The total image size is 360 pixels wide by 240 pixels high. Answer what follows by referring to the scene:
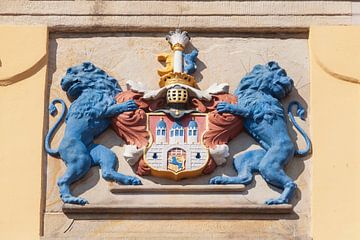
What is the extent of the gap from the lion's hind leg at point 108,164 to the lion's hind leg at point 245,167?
0.67m

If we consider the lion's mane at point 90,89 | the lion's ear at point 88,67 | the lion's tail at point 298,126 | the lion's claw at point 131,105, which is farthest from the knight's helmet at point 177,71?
the lion's tail at point 298,126

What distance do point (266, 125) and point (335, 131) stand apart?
560mm

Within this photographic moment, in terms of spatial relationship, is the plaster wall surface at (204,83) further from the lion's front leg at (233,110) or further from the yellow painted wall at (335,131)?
the lion's front leg at (233,110)

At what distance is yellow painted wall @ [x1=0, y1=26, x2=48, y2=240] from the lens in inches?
551

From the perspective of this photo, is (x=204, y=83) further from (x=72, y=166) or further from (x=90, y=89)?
(x=72, y=166)

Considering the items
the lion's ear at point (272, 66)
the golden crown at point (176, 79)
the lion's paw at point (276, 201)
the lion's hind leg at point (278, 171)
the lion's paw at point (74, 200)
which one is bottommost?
the lion's paw at point (276, 201)

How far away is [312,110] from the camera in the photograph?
47.2 ft

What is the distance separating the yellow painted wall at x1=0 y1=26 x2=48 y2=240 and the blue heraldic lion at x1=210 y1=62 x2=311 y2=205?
145cm

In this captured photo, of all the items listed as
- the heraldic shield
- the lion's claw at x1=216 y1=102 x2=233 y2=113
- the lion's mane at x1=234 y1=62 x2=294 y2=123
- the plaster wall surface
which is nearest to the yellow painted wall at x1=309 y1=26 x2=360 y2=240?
the plaster wall surface

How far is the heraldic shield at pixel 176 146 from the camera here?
14.0 metres

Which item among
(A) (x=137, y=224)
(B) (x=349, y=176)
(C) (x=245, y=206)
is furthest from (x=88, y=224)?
(B) (x=349, y=176)

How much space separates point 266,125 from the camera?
14227 mm

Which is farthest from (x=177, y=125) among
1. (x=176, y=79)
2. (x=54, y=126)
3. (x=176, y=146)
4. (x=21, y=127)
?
(x=21, y=127)

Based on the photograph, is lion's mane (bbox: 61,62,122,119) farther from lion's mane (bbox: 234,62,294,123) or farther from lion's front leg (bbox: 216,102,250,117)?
lion's mane (bbox: 234,62,294,123)
